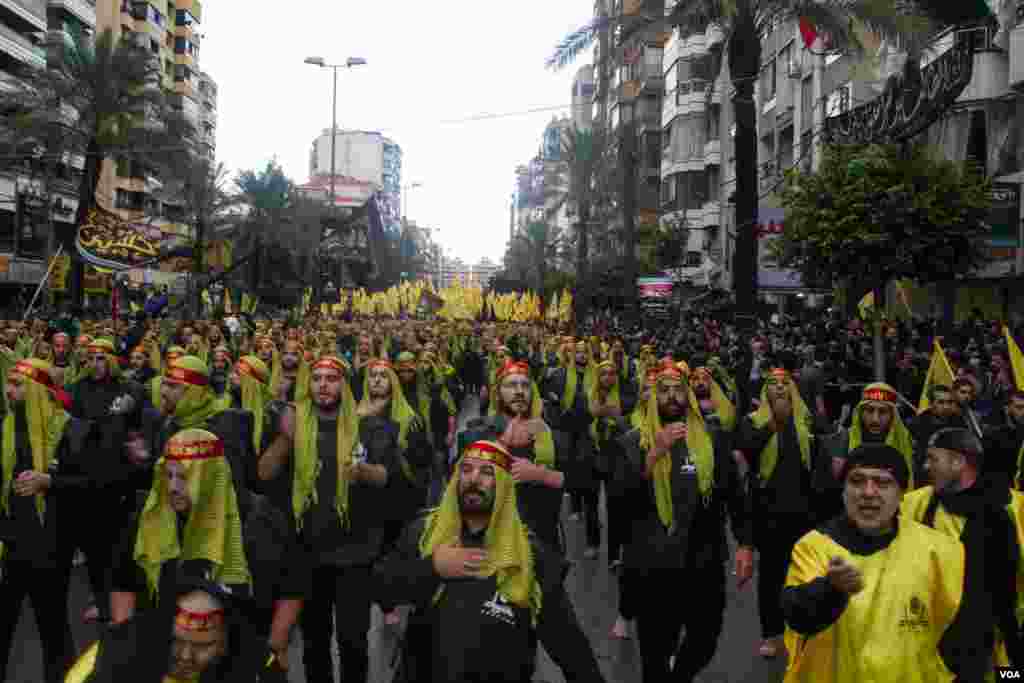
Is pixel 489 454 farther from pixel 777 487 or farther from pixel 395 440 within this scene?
pixel 777 487

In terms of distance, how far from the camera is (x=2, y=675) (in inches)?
198

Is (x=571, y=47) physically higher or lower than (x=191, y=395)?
higher

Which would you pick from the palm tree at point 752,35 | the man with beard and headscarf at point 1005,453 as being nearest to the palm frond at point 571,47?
the palm tree at point 752,35

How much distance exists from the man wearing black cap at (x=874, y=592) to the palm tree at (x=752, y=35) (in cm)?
1151

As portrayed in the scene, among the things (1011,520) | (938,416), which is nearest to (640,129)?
(938,416)

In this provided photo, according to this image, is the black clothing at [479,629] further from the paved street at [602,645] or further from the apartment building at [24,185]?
the apartment building at [24,185]

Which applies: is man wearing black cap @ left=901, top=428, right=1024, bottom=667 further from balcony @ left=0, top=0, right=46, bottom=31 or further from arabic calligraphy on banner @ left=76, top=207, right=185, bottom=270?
balcony @ left=0, top=0, right=46, bottom=31

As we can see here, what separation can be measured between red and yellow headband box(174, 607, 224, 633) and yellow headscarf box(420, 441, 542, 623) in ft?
2.32

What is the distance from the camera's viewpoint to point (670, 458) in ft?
17.0

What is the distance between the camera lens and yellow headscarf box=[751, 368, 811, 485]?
6.46 metres

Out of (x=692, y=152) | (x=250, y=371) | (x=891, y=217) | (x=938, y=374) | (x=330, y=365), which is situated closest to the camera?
(x=330, y=365)

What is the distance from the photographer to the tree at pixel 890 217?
1401 cm

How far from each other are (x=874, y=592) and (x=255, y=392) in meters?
3.79

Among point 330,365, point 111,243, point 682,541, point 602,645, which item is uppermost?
point 111,243
